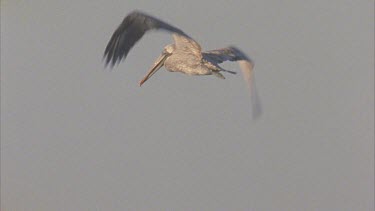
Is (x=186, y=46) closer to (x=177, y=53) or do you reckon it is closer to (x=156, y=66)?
(x=177, y=53)

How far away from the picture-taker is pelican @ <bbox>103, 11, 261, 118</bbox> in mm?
25625

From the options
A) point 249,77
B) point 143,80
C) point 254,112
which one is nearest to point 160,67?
point 143,80

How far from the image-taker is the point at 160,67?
29219mm

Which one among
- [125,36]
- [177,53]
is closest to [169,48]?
[177,53]

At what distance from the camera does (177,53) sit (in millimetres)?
27625

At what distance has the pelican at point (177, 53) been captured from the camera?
84.1ft

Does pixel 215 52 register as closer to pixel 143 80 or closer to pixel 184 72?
pixel 184 72

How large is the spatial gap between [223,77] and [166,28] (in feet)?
5.69

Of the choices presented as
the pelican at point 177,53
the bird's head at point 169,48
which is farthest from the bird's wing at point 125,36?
the bird's head at point 169,48

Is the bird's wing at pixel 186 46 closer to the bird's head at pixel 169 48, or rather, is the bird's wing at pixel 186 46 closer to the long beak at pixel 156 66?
the bird's head at pixel 169 48

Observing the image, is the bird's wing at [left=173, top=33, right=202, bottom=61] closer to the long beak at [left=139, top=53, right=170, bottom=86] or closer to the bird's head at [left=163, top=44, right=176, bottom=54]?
the bird's head at [left=163, top=44, right=176, bottom=54]

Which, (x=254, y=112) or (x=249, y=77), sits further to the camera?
(x=249, y=77)

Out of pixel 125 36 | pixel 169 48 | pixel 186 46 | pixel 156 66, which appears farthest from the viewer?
pixel 156 66

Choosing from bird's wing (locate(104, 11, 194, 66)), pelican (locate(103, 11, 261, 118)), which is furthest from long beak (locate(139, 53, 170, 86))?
bird's wing (locate(104, 11, 194, 66))
